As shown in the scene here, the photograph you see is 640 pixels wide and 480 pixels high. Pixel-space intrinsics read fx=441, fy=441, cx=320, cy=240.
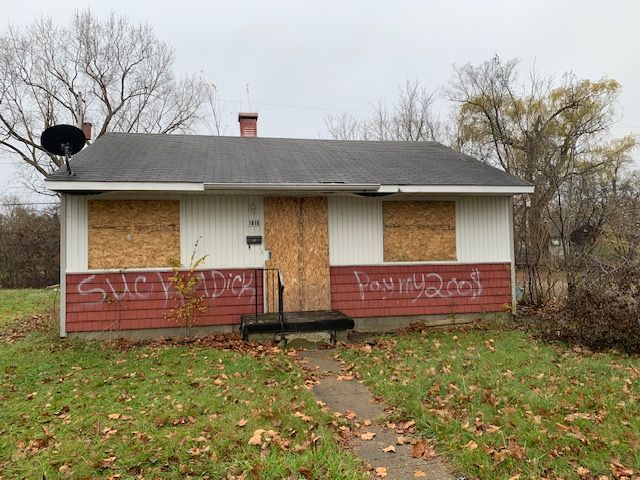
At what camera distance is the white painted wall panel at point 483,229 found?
28.6 feet

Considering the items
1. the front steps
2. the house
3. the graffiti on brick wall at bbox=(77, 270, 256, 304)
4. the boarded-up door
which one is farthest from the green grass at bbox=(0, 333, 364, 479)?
the boarded-up door

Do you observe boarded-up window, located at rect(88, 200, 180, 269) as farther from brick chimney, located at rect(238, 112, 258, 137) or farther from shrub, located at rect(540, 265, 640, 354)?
shrub, located at rect(540, 265, 640, 354)

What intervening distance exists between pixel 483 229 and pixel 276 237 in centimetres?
412

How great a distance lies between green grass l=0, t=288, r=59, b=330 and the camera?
10423 millimetres

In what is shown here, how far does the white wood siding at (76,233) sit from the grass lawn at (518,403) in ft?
15.1

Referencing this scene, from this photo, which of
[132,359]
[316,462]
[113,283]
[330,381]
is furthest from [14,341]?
[316,462]

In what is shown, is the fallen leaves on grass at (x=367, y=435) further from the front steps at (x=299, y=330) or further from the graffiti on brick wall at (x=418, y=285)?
the graffiti on brick wall at (x=418, y=285)

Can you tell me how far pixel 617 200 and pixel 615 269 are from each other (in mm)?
4671

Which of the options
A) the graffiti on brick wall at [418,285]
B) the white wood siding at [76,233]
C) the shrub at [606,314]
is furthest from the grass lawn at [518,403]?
the white wood siding at [76,233]

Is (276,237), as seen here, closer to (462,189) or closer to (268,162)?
(268,162)

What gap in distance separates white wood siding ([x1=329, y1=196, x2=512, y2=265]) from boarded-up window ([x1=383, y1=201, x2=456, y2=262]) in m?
0.14

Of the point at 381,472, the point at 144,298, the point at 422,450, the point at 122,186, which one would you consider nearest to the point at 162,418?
the point at 381,472

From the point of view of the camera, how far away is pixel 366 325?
8320 millimetres

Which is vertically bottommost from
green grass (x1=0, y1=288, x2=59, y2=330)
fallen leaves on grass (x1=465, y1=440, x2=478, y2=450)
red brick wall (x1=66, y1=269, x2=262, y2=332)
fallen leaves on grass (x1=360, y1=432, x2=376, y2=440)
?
fallen leaves on grass (x1=360, y1=432, x2=376, y2=440)
